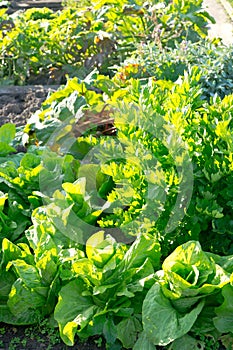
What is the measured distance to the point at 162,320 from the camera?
2.67 meters

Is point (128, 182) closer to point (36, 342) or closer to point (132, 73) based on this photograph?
point (36, 342)

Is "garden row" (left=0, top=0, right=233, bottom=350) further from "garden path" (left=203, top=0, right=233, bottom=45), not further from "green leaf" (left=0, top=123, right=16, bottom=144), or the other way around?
"garden path" (left=203, top=0, right=233, bottom=45)

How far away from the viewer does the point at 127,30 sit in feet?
19.8

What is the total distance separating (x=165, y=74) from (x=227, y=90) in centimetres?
48

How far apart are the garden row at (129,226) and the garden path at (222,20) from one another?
12.5 ft

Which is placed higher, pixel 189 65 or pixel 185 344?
pixel 189 65

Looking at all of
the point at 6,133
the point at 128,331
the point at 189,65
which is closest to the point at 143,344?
the point at 128,331

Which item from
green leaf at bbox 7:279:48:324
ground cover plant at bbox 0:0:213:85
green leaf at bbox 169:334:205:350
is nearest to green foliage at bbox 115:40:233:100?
ground cover plant at bbox 0:0:213:85

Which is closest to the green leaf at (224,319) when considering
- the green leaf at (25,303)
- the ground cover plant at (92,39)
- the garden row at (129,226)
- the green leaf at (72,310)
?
the garden row at (129,226)

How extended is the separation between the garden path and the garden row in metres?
3.82

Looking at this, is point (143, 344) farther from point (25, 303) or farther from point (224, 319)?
point (25, 303)

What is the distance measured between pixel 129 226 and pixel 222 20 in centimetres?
595

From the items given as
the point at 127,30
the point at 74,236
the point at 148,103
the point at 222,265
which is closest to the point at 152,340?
the point at 222,265

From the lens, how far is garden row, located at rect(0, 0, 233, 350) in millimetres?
2734
